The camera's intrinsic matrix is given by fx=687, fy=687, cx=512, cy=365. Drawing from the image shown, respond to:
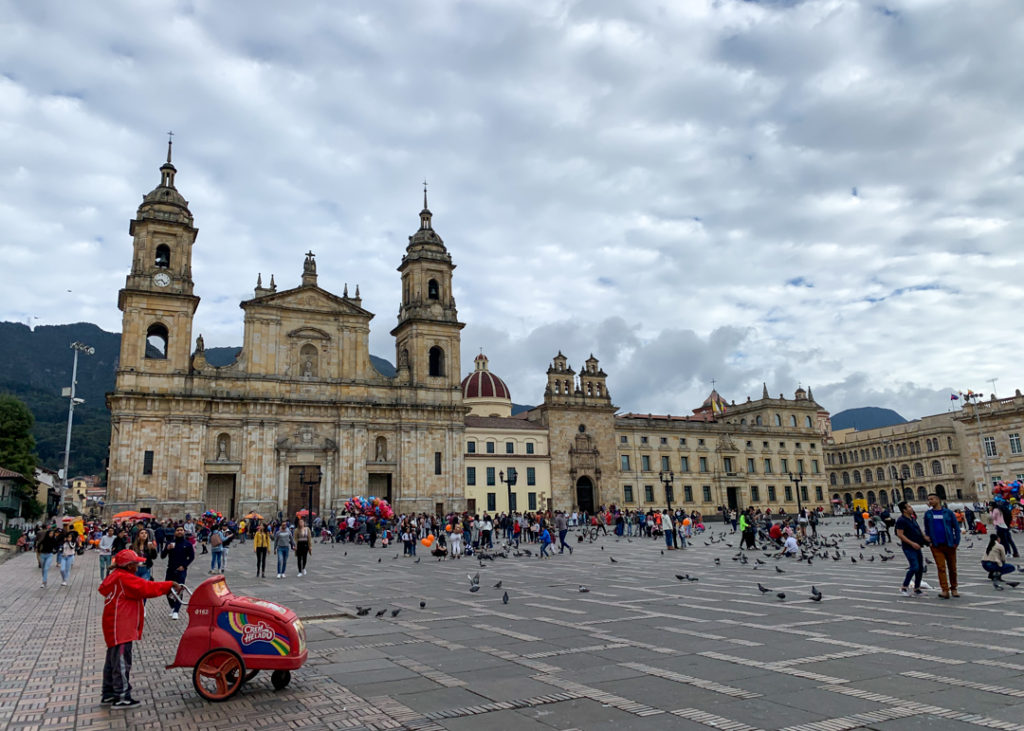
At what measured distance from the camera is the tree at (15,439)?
186ft

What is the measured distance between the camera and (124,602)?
22.8ft

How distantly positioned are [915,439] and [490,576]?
77117 mm

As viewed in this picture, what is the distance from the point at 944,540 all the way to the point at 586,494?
166 ft

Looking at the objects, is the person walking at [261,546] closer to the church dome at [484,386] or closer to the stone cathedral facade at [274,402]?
the stone cathedral facade at [274,402]

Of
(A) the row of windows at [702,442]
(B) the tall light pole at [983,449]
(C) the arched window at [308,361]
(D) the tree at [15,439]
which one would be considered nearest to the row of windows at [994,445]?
(B) the tall light pole at [983,449]

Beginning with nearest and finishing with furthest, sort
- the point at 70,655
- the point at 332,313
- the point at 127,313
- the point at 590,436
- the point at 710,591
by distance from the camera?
the point at 70,655 < the point at 710,591 < the point at 127,313 < the point at 332,313 < the point at 590,436

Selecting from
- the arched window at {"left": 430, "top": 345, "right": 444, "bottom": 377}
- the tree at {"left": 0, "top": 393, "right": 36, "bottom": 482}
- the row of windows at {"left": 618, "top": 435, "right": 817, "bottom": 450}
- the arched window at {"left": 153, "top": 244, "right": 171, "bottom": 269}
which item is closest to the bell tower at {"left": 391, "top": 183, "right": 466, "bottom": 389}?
the arched window at {"left": 430, "top": 345, "right": 444, "bottom": 377}

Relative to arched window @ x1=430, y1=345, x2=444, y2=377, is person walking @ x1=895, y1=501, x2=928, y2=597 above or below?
below

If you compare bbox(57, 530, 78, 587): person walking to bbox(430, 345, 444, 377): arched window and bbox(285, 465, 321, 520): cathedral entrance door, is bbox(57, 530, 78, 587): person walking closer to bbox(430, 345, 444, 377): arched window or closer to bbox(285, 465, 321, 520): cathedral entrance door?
bbox(285, 465, 321, 520): cathedral entrance door

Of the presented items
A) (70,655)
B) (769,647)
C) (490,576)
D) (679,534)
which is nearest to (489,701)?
(769,647)

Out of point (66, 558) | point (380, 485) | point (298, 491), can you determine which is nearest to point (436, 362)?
point (380, 485)

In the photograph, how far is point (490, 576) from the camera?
1856cm

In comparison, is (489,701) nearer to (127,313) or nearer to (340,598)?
(340,598)

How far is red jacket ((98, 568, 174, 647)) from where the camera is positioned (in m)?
6.83
